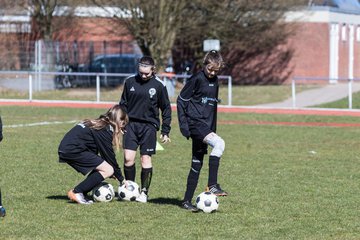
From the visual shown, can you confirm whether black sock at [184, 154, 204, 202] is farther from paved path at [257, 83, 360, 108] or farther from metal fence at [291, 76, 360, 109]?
paved path at [257, 83, 360, 108]

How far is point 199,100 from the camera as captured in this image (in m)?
10.6

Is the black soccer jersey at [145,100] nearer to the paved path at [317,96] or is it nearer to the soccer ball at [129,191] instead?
the soccer ball at [129,191]

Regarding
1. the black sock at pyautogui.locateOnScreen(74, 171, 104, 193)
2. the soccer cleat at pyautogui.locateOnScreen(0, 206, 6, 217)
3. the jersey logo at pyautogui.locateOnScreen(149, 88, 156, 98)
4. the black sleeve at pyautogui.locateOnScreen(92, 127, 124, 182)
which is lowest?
the soccer cleat at pyautogui.locateOnScreen(0, 206, 6, 217)

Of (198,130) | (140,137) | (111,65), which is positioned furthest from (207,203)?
(111,65)

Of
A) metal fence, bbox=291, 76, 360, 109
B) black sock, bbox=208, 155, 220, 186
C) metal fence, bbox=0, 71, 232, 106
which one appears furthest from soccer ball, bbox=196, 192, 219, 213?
metal fence, bbox=0, 71, 232, 106

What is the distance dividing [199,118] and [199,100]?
211 mm

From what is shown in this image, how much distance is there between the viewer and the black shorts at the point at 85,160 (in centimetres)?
1066

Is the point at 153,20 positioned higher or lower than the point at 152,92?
higher

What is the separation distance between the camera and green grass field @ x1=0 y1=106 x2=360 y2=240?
9172 millimetres

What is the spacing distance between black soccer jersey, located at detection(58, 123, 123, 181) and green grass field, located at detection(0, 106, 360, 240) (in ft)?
1.98

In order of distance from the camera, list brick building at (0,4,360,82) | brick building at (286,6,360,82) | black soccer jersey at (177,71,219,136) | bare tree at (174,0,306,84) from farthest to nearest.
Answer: brick building at (286,6,360,82) → brick building at (0,4,360,82) → bare tree at (174,0,306,84) → black soccer jersey at (177,71,219,136)

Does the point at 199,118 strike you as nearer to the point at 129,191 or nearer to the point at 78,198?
the point at 129,191

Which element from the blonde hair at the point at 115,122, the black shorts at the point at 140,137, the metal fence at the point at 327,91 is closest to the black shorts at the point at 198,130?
the black shorts at the point at 140,137

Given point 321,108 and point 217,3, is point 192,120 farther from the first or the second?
point 217,3
